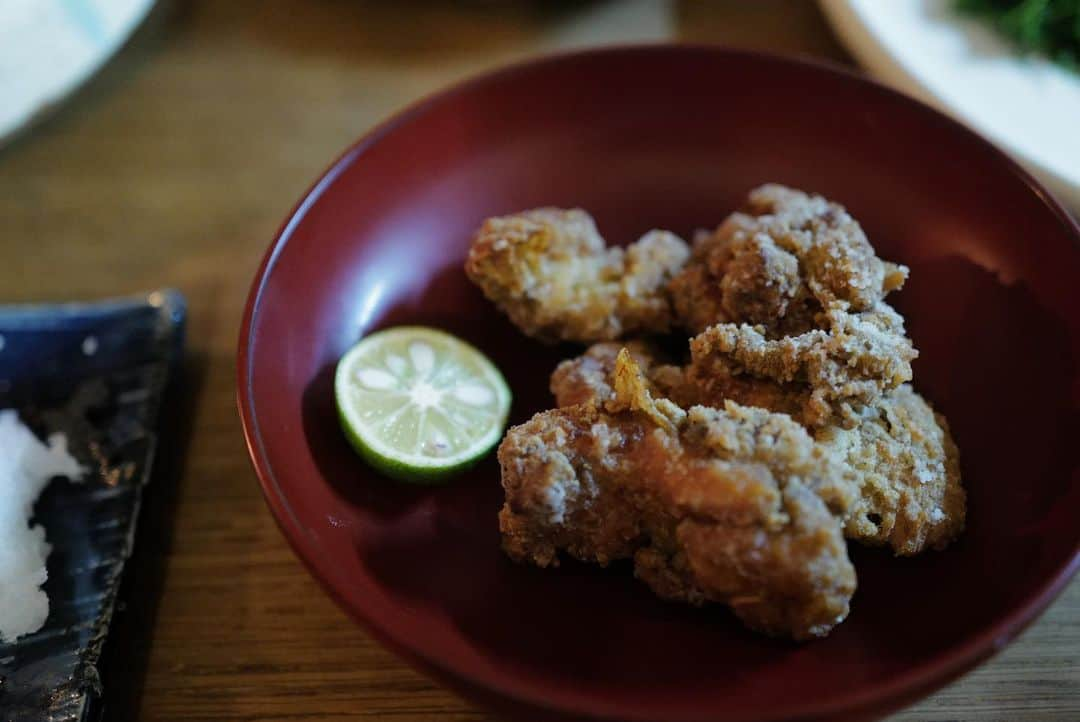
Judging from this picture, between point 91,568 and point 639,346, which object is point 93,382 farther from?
point 639,346

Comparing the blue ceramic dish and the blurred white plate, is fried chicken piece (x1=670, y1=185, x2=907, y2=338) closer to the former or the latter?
the blue ceramic dish

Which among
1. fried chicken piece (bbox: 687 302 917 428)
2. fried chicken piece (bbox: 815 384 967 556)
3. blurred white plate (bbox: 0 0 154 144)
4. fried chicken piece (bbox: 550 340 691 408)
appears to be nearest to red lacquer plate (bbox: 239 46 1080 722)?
fried chicken piece (bbox: 815 384 967 556)

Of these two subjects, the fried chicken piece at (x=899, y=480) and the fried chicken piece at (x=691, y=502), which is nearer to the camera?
the fried chicken piece at (x=691, y=502)

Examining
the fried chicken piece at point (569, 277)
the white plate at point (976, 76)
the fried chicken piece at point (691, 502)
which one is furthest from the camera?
the white plate at point (976, 76)

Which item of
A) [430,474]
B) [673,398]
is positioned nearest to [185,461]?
[430,474]

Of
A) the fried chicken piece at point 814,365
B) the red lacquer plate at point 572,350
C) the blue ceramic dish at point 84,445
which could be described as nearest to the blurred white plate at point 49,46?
the blue ceramic dish at point 84,445

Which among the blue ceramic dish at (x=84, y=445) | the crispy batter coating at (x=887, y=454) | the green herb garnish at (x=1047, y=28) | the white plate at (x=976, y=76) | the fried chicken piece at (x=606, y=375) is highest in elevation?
the green herb garnish at (x=1047, y=28)

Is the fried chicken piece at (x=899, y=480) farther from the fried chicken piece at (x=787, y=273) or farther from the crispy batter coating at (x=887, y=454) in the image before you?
the fried chicken piece at (x=787, y=273)
